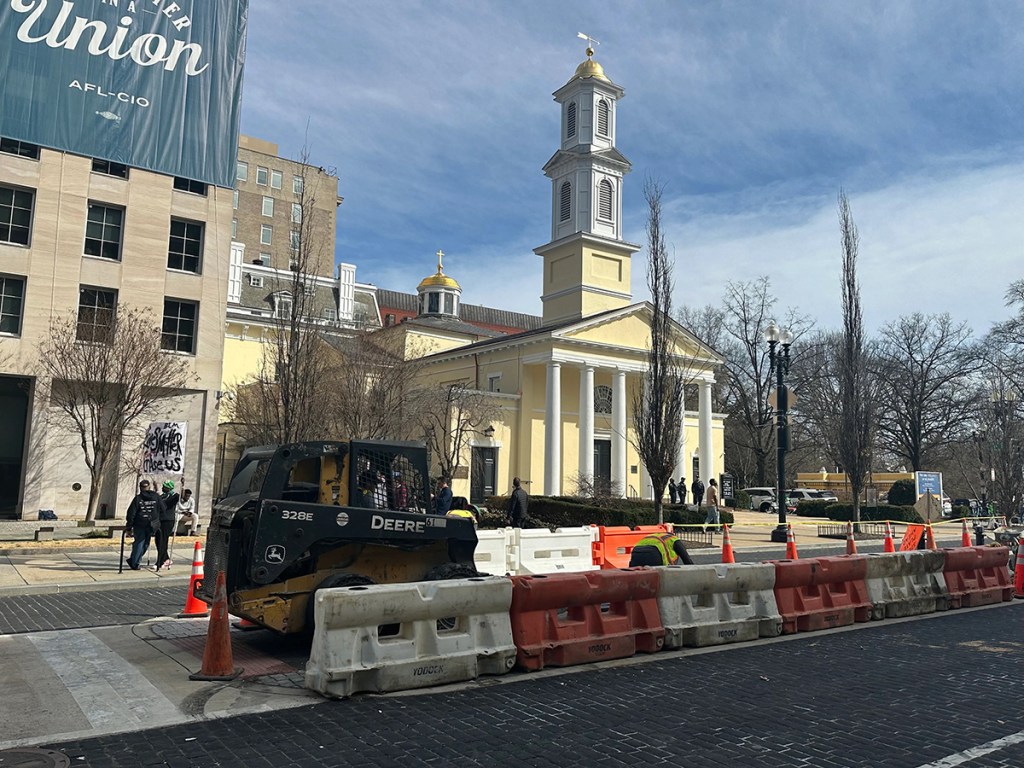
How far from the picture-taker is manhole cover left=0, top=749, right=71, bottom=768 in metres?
5.02

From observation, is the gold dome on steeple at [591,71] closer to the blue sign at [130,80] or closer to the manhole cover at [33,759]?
the blue sign at [130,80]

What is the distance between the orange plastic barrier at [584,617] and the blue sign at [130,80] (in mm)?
18866

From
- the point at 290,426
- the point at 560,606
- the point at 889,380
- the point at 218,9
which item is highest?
the point at 218,9

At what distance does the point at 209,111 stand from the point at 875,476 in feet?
181

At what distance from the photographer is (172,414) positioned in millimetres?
26484

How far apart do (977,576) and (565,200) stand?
1546 inches

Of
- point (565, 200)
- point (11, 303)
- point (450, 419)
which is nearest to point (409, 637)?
point (11, 303)

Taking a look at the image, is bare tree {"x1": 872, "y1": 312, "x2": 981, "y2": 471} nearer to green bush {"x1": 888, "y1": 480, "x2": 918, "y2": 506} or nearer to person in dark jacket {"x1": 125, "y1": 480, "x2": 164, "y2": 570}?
green bush {"x1": 888, "y1": 480, "x2": 918, "y2": 506}

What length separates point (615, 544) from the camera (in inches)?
662

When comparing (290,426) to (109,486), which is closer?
(290,426)

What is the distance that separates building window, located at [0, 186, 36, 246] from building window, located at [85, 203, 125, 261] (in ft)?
5.42

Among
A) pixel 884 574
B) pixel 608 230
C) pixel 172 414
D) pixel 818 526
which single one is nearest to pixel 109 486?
pixel 172 414

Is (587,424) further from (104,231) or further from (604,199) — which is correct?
(104,231)

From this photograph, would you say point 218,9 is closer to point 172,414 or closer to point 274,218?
point 172,414
